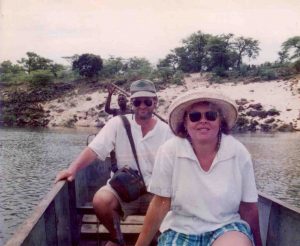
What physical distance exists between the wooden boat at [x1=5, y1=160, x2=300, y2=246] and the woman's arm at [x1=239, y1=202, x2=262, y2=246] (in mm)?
712

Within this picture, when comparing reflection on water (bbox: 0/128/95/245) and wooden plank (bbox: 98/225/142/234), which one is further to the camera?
reflection on water (bbox: 0/128/95/245)

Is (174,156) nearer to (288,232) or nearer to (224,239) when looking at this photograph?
(224,239)

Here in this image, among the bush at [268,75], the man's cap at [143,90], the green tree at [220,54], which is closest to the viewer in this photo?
the man's cap at [143,90]

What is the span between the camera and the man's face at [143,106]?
4035mm

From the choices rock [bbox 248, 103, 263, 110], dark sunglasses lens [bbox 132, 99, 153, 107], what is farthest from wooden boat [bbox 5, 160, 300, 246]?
rock [bbox 248, 103, 263, 110]

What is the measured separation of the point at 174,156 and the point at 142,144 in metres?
1.39

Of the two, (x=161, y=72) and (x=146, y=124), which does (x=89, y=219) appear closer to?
(x=146, y=124)

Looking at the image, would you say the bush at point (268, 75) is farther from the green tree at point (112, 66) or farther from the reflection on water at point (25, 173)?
the reflection on water at point (25, 173)

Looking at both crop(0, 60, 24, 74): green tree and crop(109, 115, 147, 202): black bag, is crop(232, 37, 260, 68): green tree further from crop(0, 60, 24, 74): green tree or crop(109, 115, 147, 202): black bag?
crop(109, 115, 147, 202): black bag

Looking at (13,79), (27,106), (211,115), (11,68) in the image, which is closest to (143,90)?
(211,115)

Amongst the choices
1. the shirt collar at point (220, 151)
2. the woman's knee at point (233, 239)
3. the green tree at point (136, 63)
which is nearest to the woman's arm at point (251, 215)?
the woman's knee at point (233, 239)

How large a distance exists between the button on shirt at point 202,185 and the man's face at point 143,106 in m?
1.41

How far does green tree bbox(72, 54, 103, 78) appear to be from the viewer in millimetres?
64062

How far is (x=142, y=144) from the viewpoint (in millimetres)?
4004
